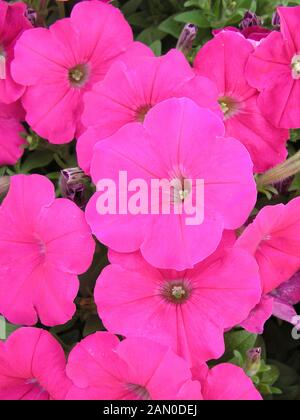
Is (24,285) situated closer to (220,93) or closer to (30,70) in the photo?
(30,70)

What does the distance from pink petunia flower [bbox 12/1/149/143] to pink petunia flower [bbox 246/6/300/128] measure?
0.21 meters

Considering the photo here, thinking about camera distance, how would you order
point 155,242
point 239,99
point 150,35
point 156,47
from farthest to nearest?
point 150,35 → point 156,47 → point 239,99 → point 155,242

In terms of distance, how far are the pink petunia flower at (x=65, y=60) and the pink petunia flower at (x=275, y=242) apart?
1.24 feet

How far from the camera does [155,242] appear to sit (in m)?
0.89

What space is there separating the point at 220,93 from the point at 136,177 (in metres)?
0.29

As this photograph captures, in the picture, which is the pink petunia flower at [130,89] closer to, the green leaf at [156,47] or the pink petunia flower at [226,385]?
the green leaf at [156,47]

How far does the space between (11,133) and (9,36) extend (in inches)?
7.0

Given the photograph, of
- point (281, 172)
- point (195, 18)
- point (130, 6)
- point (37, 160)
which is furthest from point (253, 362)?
point (130, 6)

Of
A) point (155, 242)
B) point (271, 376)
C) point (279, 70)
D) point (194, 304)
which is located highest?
point (279, 70)

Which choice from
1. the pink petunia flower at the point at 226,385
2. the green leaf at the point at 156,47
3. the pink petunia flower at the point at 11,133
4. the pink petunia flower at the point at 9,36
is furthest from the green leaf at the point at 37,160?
the pink petunia flower at the point at 226,385

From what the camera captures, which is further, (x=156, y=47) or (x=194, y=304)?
(x=156, y=47)

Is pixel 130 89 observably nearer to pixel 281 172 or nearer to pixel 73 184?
pixel 73 184

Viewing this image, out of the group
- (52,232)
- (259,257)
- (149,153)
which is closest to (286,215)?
(259,257)

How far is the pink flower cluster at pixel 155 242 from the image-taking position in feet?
2.91
